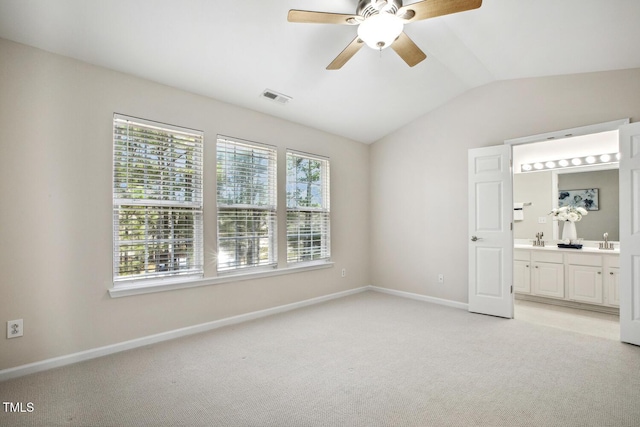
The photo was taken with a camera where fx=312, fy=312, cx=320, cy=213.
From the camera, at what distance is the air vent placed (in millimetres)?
3541

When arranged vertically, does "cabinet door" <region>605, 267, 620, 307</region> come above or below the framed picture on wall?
below

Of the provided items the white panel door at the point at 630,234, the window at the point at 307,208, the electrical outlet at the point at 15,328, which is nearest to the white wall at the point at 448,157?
the white panel door at the point at 630,234

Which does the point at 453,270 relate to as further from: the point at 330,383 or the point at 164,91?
the point at 164,91

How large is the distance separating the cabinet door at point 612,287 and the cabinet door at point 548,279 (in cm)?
48

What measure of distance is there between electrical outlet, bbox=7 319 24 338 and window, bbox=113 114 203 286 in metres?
0.68

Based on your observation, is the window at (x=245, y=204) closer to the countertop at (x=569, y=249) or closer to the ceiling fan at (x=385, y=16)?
the ceiling fan at (x=385, y=16)

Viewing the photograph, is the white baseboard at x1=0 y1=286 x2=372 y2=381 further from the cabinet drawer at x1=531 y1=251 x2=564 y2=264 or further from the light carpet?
the cabinet drawer at x1=531 y1=251 x2=564 y2=264

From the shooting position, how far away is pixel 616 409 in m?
2.02

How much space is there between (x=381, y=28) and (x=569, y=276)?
4.41 meters

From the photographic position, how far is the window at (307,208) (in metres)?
4.36

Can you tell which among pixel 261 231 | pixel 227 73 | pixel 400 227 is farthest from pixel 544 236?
pixel 227 73

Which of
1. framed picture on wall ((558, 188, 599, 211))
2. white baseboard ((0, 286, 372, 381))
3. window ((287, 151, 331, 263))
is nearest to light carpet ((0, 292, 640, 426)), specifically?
white baseboard ((0, 286, 372, 381))

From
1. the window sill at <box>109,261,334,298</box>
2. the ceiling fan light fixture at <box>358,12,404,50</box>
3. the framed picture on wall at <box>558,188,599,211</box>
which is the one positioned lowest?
the window sill at <box>109,261,334,298</box>

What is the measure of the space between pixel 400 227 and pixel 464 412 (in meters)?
3.27
